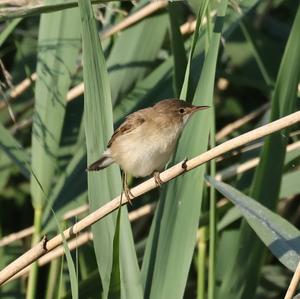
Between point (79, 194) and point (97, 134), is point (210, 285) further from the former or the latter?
point (79, 194)

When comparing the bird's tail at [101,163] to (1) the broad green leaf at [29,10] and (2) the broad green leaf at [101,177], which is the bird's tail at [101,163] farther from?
(1) the broad green leaf at [29,10]

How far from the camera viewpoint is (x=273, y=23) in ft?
15.4

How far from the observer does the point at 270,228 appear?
8.01 feet

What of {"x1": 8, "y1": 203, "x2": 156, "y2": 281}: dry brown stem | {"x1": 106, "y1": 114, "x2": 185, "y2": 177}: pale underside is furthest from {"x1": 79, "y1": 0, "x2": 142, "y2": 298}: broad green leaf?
{"x1": 8, "y1": 203, "x2": 156, "y2": 281}: dry brown stem

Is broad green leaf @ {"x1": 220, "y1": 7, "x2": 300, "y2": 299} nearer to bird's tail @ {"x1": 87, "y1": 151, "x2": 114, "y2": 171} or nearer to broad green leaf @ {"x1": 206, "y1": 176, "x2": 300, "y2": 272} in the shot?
broad green leaf @ {"x1": 206, "y1": 176, "x2": 300, "y2": 272}

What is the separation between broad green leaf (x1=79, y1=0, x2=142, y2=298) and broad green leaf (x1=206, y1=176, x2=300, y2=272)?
12.2 inches

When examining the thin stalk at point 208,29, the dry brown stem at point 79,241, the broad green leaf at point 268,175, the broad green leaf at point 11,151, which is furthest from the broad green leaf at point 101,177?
the dry brown stem at point 79,241

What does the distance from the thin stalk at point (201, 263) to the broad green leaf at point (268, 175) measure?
76mm

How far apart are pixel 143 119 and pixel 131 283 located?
2.73 feet

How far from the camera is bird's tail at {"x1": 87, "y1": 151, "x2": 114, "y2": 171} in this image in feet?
7.99

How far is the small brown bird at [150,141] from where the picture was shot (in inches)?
108

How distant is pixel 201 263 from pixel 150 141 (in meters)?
0.46

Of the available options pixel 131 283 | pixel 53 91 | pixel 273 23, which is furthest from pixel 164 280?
pixel 273 23

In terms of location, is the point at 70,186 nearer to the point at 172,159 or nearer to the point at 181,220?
the point at 172,159
